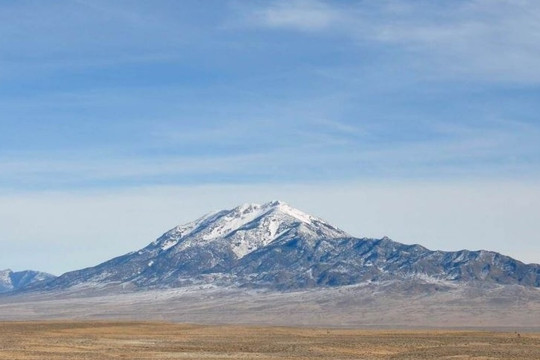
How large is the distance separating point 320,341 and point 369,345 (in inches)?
332

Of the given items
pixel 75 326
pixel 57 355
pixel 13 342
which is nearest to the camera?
pixel 57 355

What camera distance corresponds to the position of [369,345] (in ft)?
286


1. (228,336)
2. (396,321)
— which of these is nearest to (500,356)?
(228,336)

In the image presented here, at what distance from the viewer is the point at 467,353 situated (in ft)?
251

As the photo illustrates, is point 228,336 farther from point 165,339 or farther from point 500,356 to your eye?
point 500,356

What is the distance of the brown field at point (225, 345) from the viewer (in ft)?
240

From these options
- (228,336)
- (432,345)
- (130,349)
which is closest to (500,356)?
(432,345)

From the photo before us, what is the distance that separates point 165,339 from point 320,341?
15.5m

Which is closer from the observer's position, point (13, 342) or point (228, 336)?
point (13, 342)

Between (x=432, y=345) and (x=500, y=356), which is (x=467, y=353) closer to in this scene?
(x=500, y=356)

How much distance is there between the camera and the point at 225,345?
85.5 metres

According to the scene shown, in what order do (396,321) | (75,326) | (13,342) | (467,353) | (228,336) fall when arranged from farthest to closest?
1. (396,321)
2. (75,326)
3. (228,336)
4. (13,342)
5. (467,353)

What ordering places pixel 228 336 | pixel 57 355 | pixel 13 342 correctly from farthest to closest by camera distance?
pixel 228 336, pixel 13 342, pixel 57 355

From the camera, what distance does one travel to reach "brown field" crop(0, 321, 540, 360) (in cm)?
7306
